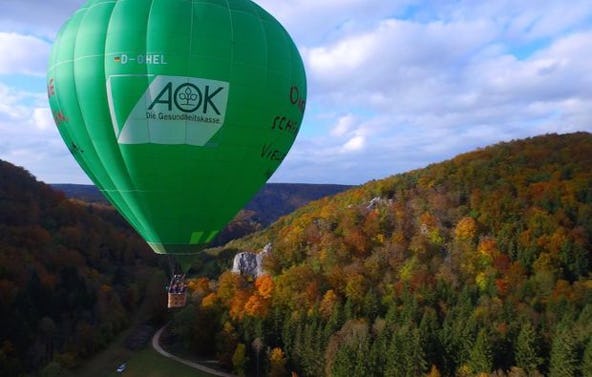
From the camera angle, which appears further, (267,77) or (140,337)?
(140,337)

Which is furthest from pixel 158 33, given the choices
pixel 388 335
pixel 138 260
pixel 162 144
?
pixel 138 260

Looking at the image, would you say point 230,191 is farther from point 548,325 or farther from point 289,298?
point 289,298

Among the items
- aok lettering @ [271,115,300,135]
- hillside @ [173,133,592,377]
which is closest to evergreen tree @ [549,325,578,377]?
hillside @ [173,133,592,377]

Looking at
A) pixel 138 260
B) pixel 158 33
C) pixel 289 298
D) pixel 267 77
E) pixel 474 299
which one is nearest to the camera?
pixel 158 33

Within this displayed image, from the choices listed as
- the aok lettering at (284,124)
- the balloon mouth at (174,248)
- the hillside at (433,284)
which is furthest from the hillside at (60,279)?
the aok lettering at (284,124)

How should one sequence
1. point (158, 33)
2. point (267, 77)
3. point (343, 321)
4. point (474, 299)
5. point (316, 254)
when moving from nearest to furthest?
point (158, 33) → point (267, 77) → point (343, 321) → point (474, 299) → point (316, 254)

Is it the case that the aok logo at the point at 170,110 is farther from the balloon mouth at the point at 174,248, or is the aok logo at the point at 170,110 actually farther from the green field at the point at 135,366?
the green field at the point at 135,366

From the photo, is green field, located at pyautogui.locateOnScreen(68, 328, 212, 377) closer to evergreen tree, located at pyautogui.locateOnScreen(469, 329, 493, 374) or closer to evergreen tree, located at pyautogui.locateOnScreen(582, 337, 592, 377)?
evergreen tree, located at pyautogui.locateOnScreen(469, 329, 493, 374)
